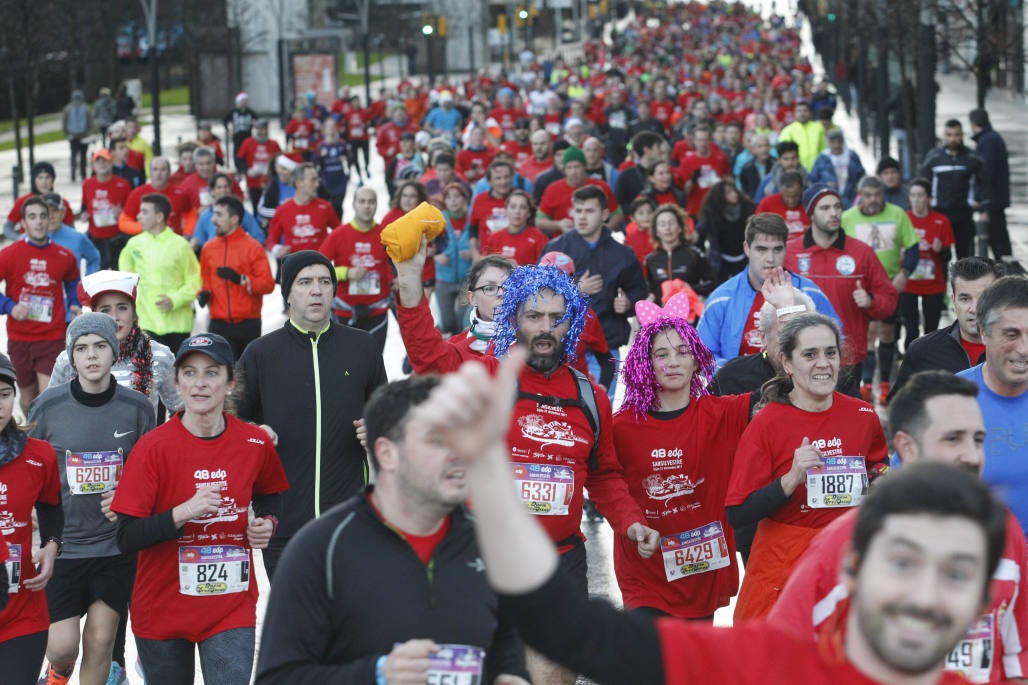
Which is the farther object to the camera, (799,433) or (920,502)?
(799,433)

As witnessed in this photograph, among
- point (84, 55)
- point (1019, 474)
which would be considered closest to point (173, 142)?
point (84, 55)

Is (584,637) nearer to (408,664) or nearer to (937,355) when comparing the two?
(408,664)

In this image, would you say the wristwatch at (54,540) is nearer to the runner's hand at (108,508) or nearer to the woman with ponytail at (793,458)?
the runner's hand at (108,508)

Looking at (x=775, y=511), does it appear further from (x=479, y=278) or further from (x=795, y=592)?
(x=479, y=278)

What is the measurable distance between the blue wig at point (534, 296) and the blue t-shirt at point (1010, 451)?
1.65 meters

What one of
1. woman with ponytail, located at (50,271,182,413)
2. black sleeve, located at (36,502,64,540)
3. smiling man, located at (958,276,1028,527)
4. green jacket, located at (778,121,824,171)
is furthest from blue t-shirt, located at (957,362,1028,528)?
green jacket, located at (778,121,824,171)

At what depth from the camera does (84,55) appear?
49062 millimetres

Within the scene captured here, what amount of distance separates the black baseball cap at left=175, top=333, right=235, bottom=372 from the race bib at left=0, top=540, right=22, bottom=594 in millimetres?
885

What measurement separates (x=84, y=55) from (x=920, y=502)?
49.1 meters

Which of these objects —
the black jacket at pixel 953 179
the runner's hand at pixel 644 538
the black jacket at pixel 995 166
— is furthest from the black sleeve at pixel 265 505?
the black jacket at pixel 995 166

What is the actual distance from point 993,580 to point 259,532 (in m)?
2.86

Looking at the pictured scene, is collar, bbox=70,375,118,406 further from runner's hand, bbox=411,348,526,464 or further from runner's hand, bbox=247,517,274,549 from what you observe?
runner's hand, bbox=411,348,526,464

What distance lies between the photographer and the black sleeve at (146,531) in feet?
→ 18.4

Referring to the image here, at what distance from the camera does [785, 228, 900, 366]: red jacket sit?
10109 mm
